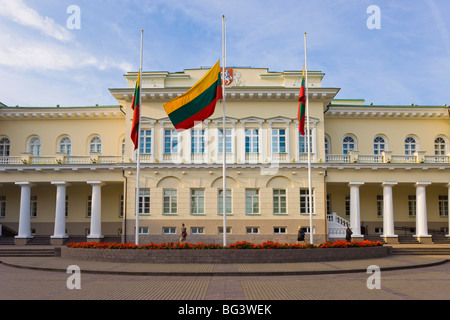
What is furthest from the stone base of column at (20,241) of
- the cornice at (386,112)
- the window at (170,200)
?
the cornice at (386,112)

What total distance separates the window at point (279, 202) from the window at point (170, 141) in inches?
365

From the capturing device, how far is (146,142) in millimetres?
34875

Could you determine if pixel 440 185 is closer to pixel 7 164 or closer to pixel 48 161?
pixel 48 161

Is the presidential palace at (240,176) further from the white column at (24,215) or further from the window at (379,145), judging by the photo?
the window at (379,145)

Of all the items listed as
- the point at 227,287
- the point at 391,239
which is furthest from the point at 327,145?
the point at 227,287

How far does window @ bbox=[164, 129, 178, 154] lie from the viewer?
34531mm

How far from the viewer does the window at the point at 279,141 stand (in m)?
34.4

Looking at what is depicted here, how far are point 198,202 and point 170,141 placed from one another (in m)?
5.75

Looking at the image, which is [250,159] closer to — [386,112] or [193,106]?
[193,106]

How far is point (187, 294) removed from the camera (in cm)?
1337

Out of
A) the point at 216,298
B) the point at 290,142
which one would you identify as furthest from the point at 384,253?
the point at 216,298

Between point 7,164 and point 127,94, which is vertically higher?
point 127,94

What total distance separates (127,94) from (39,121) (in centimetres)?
1111
